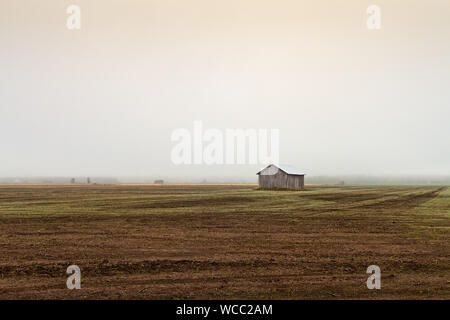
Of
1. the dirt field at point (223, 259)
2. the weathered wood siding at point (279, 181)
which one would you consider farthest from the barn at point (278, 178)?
the dirt field at point (223, 259)

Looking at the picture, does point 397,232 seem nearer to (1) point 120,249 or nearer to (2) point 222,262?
(2) point 222,262

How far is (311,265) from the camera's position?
11.4 m

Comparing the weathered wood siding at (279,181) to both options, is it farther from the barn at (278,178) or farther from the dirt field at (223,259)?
the dirt field at (223,259)

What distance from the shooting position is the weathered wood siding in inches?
2857

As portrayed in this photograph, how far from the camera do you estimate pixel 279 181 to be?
73062 mm

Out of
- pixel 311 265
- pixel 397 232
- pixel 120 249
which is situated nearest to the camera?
pixel 311 265

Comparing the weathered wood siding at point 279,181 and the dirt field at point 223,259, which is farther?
the weathered wood siding at point 279,181

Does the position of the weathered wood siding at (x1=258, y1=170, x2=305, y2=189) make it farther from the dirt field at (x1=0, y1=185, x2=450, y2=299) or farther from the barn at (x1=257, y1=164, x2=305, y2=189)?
the dirt field at (x1=0, y1=185, x2=450, y2=299)

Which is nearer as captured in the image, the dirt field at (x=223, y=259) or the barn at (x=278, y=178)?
the dirt field at (x=223, y=259)

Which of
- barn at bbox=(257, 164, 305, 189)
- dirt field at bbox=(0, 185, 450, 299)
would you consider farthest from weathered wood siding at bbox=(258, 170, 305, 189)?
dirt field at bbox=(0, 185, 450, 299)

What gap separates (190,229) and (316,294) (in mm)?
11032

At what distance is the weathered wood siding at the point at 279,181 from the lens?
72.6 meters
